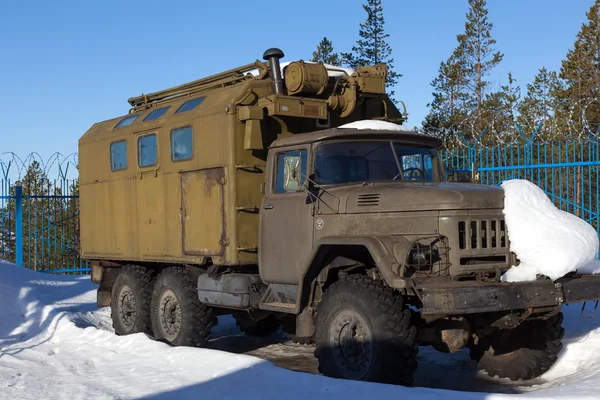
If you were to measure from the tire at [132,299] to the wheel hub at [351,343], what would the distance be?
459 centimetres

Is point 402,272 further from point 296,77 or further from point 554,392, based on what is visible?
point 296,77

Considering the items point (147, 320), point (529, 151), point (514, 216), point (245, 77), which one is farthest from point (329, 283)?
point (529, 151)

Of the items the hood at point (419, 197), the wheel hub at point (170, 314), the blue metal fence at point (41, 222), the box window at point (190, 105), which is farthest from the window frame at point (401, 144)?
the blue metal fence at point (41, 222)

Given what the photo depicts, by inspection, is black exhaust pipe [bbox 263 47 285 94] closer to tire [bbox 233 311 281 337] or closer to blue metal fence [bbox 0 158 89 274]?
tire [bbox 233 311 281 337]

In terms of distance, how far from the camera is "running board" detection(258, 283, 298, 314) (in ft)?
27.7

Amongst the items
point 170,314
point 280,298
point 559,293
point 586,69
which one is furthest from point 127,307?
point 586,69

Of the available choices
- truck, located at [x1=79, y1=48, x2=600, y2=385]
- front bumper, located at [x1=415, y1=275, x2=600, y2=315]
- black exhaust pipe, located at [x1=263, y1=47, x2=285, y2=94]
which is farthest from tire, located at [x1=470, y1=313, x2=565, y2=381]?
black exhaust pipe, located at [x1=263, y1=47, x2=285, y2=94]

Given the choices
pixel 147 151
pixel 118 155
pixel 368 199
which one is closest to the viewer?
pixel 368 199

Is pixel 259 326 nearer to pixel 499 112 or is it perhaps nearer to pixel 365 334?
pixel 365 334

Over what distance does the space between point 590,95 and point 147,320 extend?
2405 cm

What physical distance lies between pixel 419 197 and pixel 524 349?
2.26 metres

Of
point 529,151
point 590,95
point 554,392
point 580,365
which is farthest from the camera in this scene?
point 590,95

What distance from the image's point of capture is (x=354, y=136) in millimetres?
8180

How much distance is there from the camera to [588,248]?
23.8 ft
